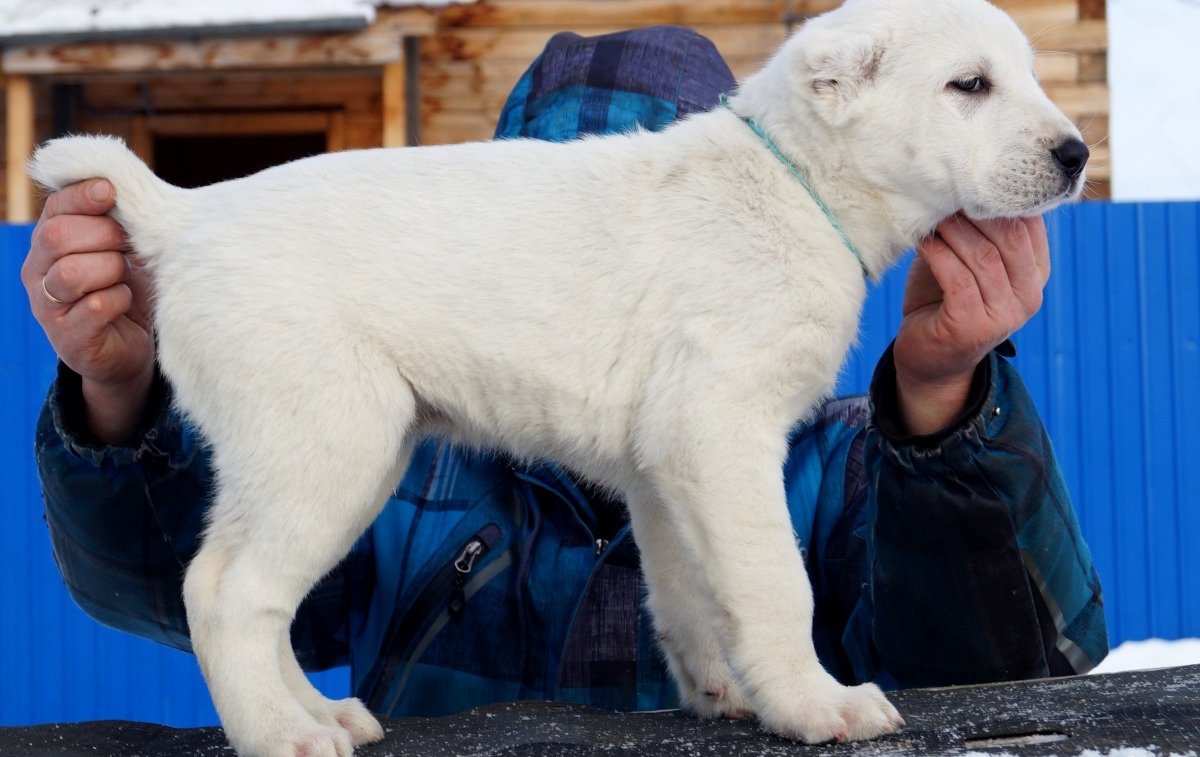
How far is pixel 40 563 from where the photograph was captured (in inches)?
255

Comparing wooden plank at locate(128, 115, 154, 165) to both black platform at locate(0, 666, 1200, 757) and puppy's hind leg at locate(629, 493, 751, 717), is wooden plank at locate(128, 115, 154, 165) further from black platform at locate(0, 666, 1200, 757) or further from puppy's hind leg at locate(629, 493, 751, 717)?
puppy's hind leg at locate(629, 493, 751, 717)

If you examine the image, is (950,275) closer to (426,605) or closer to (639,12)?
(426,605)

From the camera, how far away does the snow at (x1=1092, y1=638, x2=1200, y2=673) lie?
259 inches

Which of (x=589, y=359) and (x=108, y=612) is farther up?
(x=589, y=359)

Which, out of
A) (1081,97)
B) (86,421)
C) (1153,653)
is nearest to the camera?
(86,421)

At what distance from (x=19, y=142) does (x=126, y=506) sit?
706 centimetres

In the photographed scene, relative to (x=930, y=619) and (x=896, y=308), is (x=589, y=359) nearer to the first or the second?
(x=930, y=619)

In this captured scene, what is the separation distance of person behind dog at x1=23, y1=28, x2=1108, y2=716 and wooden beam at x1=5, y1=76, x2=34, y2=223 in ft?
20.7

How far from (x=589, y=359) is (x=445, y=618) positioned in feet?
3.61

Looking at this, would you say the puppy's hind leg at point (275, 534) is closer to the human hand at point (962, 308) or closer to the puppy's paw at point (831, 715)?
the puppy's paw at point (831, 715)

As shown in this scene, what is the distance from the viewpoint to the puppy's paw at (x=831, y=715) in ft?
6.44

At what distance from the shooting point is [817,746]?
6.40 ft

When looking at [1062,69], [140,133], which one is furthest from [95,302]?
[140,133]

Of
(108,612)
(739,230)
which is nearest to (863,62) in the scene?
(739,230)
